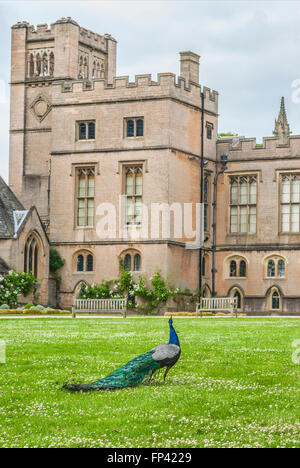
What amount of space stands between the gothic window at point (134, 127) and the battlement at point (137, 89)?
1217 millimetres

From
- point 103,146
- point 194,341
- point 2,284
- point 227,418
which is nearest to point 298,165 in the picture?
point 103,146

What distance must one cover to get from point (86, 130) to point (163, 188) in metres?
5.82

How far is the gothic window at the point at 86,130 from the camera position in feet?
158

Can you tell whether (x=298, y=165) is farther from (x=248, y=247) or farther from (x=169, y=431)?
(x=169, y=431)

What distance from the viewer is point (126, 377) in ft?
41.4

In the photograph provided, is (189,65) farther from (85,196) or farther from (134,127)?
(85,196)

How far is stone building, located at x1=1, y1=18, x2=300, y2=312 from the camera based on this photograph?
152 ft

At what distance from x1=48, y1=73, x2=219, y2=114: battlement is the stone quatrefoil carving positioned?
4.42 m

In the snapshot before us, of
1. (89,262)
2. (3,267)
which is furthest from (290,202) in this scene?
(3,267)

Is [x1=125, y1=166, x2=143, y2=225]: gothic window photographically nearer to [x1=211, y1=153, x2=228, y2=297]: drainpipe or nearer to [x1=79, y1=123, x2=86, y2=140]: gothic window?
[x1=79, y1=123, x2=86, y2=140]: gothic window

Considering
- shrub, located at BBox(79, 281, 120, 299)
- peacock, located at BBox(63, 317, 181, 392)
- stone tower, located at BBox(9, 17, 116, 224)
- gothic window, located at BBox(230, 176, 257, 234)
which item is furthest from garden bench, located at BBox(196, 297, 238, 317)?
peacock, located at BBox(63, 317, 181, 392)

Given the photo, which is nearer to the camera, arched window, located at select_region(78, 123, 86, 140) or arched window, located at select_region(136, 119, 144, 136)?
arched window, located at select_region(136, 119, 144, 136)

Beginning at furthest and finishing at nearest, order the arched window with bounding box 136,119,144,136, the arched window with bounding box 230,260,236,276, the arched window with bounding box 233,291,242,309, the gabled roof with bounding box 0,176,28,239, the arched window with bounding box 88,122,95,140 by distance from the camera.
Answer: the arched window with bounding box 230,260,236,276
the arched window with bounding box 233,291,242,309
the arched window with bounding box 88,122,95,140
the arched window with bounding box 136,119,144,136
the gabled roof with bounding box 0,176,28,239

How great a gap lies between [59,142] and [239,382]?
36.6 metres
